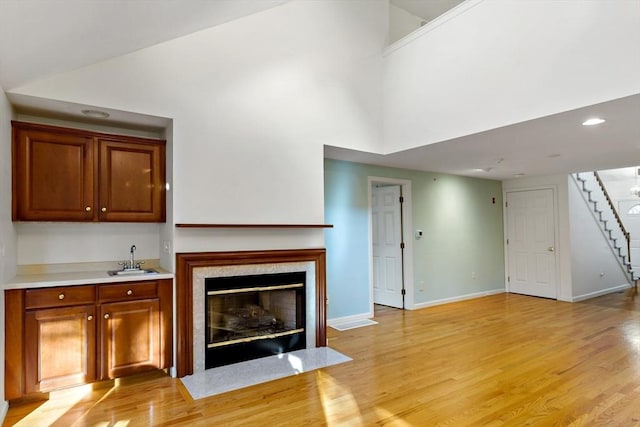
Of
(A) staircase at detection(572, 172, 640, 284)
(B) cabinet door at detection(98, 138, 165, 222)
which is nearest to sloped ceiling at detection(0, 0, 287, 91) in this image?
(B) cabinet door at detection(98, 138, 165, 222)

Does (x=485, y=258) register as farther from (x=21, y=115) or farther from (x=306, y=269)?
(x=21, y=115)

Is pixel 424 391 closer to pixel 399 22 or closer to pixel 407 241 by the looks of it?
pixel 407 241

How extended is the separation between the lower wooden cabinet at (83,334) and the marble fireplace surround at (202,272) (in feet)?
0.36

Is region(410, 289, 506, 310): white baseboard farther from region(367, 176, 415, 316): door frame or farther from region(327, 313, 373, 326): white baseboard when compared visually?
region(327, 313, 373, 326): white baseboard

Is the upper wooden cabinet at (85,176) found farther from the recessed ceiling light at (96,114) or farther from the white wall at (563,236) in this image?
the white wall at (563,236)

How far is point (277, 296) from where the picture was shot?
407cm

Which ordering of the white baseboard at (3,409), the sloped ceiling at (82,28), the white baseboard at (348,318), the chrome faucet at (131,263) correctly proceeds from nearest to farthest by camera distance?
1. the sloped ceiling at (82,28)
2. the white baseboard at (3,409)
3. the chrome faucet at (131,263)
4. the white baseboard at (348,318)

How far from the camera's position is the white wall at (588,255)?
669 cm

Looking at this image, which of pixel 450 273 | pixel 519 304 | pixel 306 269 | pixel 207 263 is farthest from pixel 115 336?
pixel 519 304

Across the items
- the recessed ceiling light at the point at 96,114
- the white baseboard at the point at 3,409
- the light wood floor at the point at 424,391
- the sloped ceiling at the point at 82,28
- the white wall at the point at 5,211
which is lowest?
the light wood floor at the point at 424,391

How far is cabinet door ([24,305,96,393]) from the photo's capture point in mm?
2744

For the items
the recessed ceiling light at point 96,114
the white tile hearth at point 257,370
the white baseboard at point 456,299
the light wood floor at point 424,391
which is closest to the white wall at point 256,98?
the recessed ceiling light at point 96,114

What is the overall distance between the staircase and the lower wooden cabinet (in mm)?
7384

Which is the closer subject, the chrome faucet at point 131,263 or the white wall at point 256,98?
the white wall at point 256,98
